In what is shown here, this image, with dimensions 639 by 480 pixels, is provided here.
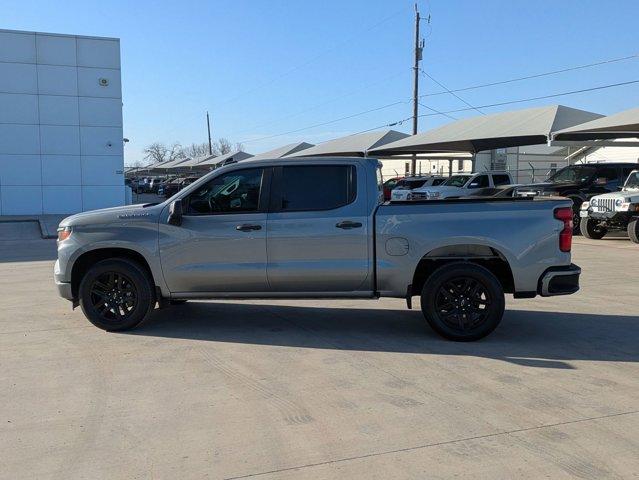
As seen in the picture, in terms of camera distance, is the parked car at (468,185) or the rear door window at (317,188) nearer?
the rear door window at (317,188)

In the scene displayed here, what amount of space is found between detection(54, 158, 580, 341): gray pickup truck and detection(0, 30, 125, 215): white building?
23.5m

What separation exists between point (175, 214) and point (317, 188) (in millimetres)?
1572

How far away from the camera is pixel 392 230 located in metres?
6.28

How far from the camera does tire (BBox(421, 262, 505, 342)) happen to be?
6.22 meters

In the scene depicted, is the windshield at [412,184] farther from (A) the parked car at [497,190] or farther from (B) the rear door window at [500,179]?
(A) the parked car at [497,190]

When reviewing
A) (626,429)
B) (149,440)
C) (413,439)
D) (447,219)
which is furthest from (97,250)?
(626,429)

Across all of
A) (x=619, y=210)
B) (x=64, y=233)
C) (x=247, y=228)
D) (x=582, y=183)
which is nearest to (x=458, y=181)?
(x=582, y=183)

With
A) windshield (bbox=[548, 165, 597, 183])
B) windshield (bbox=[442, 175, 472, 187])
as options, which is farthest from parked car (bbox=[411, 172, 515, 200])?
windshield (bbox=[548, 165, 597, 183])

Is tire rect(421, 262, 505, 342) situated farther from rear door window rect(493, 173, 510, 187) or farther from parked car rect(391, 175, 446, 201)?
parked car rect(391, 175, 446, 201)

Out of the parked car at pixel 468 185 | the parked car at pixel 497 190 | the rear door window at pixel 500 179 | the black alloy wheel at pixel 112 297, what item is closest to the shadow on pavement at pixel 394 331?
the black alloy wheel at pixel 112 297

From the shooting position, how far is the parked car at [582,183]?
19188 millimetres

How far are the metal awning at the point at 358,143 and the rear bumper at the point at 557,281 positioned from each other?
93.2 feet

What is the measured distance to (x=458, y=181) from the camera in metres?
25.7

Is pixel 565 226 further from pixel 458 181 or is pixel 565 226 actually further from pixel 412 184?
pixel 412 184
